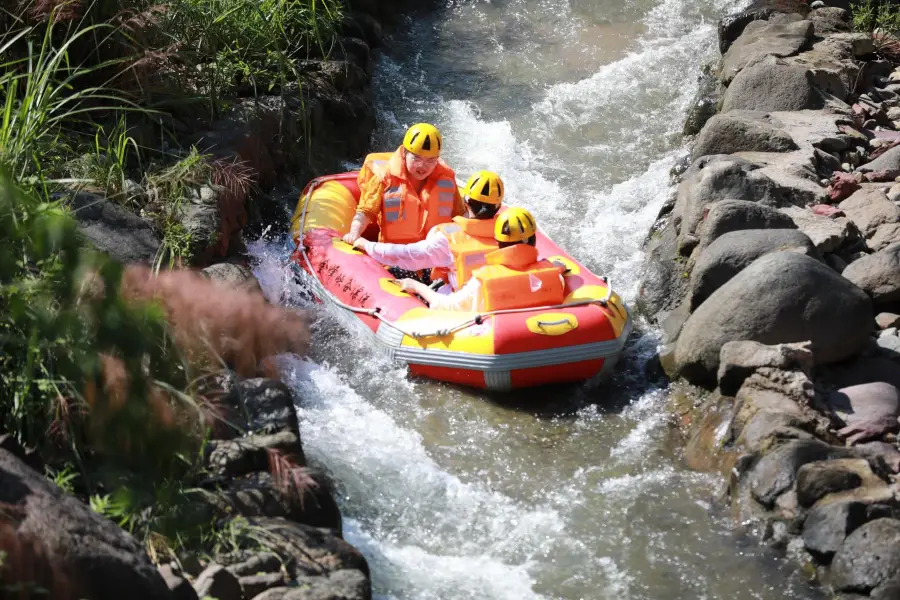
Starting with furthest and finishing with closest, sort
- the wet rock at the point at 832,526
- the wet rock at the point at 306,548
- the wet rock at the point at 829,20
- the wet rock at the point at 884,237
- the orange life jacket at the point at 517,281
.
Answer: the wet rock at the point at 829,20 → the wet rock at the point at 884,237 → the orange life jacket at the point at 517,281 → the wet rock at the point at 832,526 → the wet rock at the point at 306,548

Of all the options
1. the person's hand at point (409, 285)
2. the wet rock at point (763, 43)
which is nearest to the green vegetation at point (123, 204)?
the person's hand at point (409, 285)

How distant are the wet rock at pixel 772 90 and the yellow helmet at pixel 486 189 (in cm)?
273

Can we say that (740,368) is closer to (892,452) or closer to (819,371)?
(819,371)

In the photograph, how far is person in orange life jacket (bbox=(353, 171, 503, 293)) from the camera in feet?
19.5

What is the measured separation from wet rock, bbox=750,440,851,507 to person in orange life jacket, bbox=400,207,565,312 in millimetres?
1629

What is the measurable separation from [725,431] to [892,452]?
2.50 ft

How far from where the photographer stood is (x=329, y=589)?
3559 mm

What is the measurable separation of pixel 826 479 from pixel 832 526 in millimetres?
216

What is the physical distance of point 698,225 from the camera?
6.33 m

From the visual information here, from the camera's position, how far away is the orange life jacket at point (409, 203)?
6578 mm

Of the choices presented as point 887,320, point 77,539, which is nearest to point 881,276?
point 887,320

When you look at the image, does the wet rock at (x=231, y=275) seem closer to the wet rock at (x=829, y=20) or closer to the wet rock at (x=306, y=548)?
the wet rock at (x=306, y=548)

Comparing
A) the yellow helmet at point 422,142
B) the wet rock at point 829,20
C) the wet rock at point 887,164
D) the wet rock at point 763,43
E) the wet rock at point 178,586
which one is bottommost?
the wet rock at point 178,586

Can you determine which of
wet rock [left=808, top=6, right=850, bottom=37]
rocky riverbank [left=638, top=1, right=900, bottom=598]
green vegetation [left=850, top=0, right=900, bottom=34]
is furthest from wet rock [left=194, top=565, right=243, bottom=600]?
green vegetation [left=850, top=0, right=900, bottom=34]
